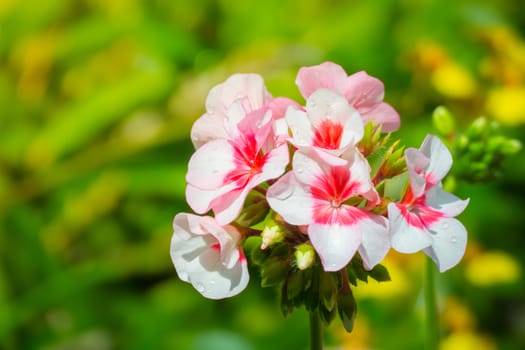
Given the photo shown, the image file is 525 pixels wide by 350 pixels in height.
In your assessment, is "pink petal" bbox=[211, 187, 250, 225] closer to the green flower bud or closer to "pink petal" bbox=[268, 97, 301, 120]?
"pink petal" bbox=[268, 97, 301, 120]

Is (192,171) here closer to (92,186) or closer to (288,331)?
(288,331)

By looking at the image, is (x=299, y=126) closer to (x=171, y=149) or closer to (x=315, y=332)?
(x=315, y=332)

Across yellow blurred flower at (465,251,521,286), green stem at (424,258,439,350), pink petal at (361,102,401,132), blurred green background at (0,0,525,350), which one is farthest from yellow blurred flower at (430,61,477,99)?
pink petal at (361,102,401,132)

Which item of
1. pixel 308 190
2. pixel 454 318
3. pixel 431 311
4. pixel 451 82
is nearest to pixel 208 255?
pixel 308 190

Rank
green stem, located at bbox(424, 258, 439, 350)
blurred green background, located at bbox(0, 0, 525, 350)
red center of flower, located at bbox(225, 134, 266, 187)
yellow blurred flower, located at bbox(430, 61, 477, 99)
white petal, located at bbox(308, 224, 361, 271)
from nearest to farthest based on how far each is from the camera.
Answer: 1. white petal, located at bbox(308, 224, 361, 271)
2. red center of flower, located at bbox(225, 134, 266, 187)
3. green stem, located at bbox(424, 258, 439, 350)
4. blurred green background, located at bbox(0, 0, 525, 350)
5. yellow blurred flower, located at bbox(430, 61, 477, 99)

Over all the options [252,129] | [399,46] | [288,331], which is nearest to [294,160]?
[252,129]
